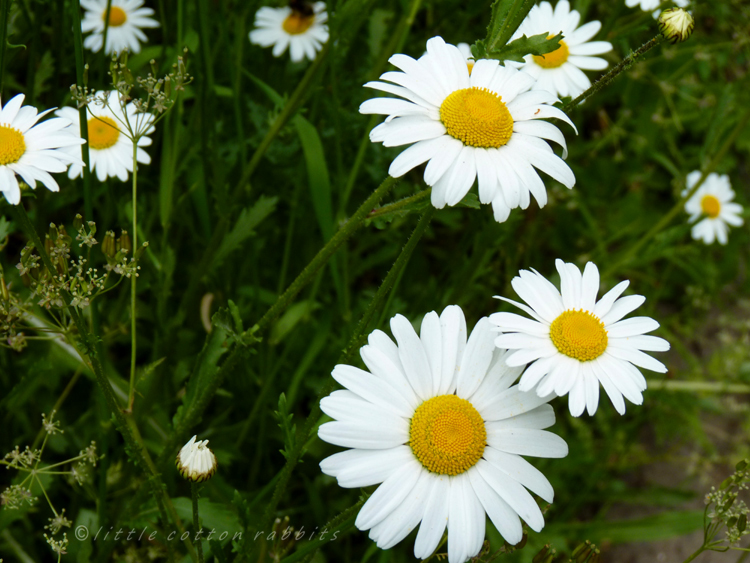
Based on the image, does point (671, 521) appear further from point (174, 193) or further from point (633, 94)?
point (174, 193)

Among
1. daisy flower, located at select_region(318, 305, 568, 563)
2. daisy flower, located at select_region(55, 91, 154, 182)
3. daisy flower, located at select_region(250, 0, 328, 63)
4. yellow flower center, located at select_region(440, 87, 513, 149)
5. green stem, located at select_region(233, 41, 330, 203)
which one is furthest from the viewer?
daisy flower, located at select_region(250, 0, 328, 63)

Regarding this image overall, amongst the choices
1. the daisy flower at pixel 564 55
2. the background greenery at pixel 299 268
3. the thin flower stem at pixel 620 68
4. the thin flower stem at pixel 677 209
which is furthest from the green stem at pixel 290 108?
the thin flower stem at pixel 677 209

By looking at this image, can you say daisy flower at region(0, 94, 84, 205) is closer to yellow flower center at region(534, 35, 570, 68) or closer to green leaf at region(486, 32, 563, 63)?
green leaf at region(486, 32, 563, 63)

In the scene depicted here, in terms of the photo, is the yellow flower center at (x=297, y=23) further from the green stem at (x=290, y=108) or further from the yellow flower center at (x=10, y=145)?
the yellow flower center at (x=10, y=145)

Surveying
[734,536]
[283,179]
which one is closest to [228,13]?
[283,179]

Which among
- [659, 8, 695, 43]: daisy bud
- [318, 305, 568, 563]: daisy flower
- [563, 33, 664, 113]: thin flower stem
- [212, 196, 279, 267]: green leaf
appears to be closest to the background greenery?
[212, 196, 279, 267]: green leaf

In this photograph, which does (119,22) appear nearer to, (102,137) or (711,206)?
(102,137)
